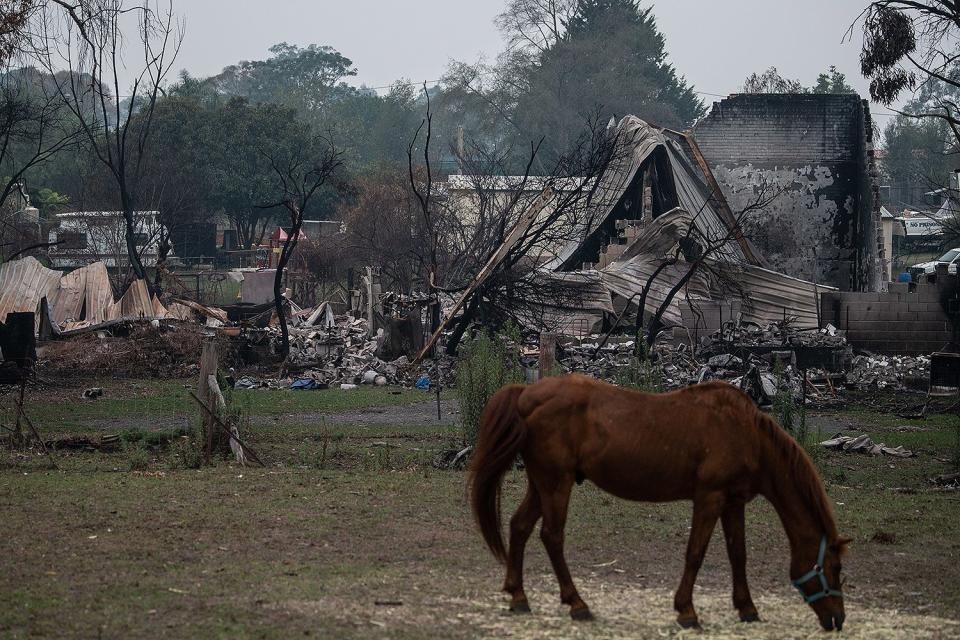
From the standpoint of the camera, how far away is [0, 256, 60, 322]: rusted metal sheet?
2566cm

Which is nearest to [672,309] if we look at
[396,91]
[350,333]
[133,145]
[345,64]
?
[350,333]

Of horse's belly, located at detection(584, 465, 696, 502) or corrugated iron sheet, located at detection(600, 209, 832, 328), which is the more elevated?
corrugated iron sheet, located at detection(600, 209, 832, 328)

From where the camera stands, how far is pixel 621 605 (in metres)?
6.80

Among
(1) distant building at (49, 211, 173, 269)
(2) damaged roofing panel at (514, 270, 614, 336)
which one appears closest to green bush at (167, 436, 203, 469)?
(2) damaged roofing panel at (514, 270, 614, 336)

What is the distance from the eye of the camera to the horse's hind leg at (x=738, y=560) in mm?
6512

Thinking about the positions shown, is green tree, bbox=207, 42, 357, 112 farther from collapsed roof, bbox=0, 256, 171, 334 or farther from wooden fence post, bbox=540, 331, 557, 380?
wooden fence post, bbox=540, 331, 557, 380

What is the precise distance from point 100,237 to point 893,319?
28805mm

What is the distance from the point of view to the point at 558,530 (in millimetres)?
6352

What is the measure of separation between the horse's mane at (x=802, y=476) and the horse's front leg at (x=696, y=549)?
1.35ft

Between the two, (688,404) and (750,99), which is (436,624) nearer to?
(688,404)

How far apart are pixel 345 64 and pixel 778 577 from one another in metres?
95.8

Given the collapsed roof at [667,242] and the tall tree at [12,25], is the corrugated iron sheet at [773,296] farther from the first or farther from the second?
the tall tree at [12,25]

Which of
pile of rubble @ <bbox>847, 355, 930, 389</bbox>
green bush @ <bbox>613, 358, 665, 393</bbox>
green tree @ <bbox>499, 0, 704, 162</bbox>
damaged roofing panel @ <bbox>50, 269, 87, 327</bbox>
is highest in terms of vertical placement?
green tree @ <bbox>499, 0, 704, 162</bbox>

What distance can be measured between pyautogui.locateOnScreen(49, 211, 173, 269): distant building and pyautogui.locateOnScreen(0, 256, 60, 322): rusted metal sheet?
11.7 m
